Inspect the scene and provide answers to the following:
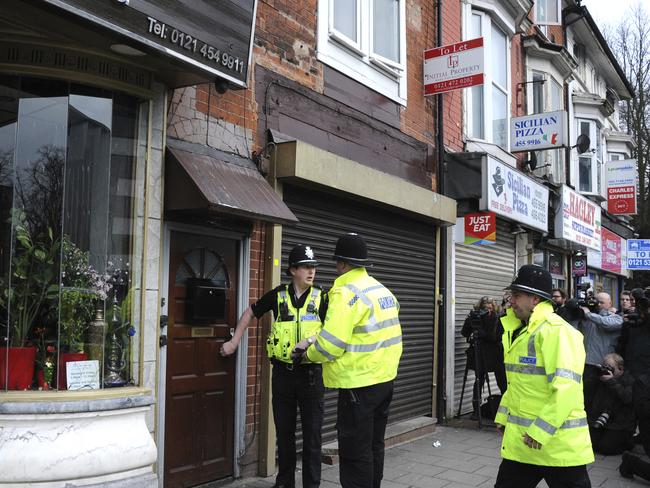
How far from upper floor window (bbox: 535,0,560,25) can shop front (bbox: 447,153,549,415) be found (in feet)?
18.3

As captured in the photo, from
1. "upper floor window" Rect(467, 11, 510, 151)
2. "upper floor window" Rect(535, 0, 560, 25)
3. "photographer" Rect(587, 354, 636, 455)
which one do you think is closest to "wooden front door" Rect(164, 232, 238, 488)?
"photographer" Rect(587, 354, 636, 455)

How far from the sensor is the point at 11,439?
4.04 metres

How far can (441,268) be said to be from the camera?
392 inches

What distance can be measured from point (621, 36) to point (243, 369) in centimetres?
2904

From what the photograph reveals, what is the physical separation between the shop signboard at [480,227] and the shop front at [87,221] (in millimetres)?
5804

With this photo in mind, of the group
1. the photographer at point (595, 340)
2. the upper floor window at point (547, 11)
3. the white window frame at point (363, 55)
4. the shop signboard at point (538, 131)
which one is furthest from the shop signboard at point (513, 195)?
the upper floor window at point (547, 11)

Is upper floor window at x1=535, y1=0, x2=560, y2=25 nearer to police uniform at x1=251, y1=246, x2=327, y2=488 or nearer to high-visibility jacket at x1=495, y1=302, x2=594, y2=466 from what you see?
police uniform at x1=251, y1=246, x2=327, y2=488

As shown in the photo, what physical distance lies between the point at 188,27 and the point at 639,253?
18549 mm

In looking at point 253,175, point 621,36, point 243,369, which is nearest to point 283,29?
point 253,175

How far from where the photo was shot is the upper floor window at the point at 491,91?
38.3 ft

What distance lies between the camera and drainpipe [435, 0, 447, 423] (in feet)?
31.8

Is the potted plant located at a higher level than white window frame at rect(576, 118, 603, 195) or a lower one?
lower

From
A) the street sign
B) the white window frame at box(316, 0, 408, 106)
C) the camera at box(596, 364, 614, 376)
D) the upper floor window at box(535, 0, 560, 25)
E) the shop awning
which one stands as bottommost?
the camera at box(596, 364, 614, 376)

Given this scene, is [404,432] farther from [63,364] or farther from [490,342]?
[63,364]
